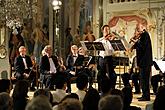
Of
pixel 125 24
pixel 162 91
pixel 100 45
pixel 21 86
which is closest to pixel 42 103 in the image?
pixel 162 91

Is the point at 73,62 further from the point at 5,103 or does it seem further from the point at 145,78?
the point at 5,103

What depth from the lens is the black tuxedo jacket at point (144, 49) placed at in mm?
7766

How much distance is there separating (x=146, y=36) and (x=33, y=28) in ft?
26.0

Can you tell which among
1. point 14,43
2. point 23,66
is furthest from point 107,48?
point 14,43

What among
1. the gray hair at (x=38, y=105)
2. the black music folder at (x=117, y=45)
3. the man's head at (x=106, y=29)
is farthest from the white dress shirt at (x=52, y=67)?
the gray hair at (x=38, y=105)

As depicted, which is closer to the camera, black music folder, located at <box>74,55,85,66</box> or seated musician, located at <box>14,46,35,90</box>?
seated musician, located at <box>14,46,35,90</box>

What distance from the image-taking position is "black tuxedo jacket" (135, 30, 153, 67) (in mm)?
7766

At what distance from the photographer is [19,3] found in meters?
10.9

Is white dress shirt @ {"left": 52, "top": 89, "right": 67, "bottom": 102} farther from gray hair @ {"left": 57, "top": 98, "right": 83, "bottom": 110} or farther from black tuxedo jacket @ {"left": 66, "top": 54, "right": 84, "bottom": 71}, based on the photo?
black tuxedo jacket @ {"left": 66, "top": 54, "right": 84, "bottom": 71}

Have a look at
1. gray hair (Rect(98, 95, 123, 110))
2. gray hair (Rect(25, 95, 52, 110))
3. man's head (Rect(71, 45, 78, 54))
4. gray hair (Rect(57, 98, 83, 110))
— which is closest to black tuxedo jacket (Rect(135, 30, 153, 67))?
man's head (Rect(71, 45, 78, 54))

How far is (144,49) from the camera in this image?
7.79 metres

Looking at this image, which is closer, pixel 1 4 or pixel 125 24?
pixel 1 4

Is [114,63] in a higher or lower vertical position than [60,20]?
lower

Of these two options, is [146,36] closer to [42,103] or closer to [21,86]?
[21,86]
